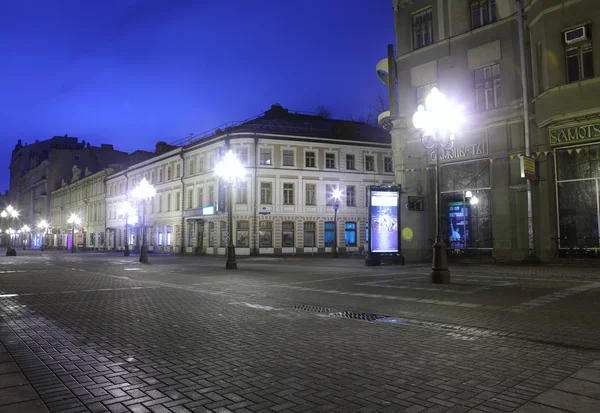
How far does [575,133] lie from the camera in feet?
65.3

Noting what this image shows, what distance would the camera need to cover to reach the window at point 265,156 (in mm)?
45281

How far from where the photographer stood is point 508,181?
2233 cm

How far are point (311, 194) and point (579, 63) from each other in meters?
29.5

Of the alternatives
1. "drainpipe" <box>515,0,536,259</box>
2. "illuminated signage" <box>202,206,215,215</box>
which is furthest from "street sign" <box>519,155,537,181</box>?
"illuminated signage" <box>202,206,215,215</box>

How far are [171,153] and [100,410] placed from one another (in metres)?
52.7

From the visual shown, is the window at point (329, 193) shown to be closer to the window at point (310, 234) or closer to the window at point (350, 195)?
the window at point (350, 195)

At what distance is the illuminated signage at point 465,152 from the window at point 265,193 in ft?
73.0

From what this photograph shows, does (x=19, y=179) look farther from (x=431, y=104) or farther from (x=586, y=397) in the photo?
(x=586, y=397)

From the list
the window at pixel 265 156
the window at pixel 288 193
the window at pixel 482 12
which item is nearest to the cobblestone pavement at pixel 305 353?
the window at pixel 482 12

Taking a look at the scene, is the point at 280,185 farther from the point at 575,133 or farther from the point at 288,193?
the point at 575,133

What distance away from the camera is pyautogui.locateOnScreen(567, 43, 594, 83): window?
1927 cm

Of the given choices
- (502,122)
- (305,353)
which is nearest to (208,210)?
(502,122)

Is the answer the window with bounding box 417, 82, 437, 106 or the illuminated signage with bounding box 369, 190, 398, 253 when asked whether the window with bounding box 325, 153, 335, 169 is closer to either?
the window with bounding box 417, 82, 437, 106

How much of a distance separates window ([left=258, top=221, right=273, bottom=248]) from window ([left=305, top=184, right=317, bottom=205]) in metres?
4.63
